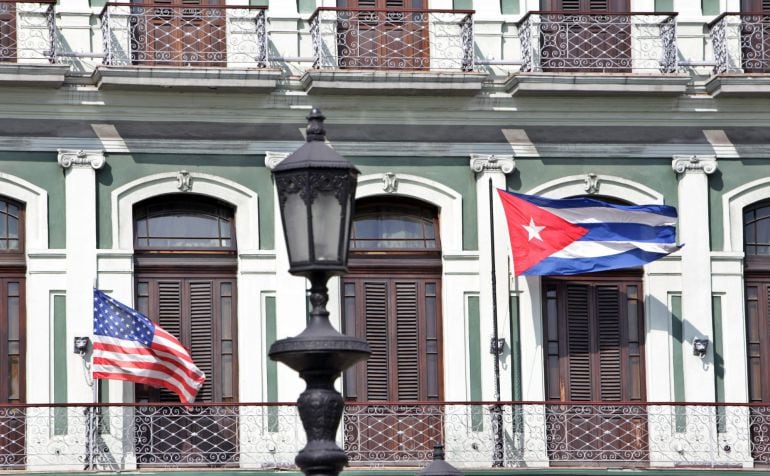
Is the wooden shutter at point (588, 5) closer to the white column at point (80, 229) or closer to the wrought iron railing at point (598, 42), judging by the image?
the wrought iron railing at point (598, 42)

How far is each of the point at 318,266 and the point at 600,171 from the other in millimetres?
13138

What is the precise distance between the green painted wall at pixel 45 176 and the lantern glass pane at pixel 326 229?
39.5 feet

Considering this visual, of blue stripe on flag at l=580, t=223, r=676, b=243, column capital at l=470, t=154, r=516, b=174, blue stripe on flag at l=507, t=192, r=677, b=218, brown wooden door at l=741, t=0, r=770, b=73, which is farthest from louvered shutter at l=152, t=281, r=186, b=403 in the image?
brown wooden door at l=741, t=0, r=770, b=73

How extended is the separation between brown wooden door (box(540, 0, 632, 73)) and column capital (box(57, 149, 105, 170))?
207 inches

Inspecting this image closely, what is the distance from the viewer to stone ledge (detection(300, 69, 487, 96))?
81.0 ft

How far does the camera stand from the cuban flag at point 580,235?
81.3 feet

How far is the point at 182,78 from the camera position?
2447 centimetres

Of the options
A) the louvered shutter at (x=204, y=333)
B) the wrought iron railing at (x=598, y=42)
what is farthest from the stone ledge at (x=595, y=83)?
the louvered shutter at (x=204, y=333)

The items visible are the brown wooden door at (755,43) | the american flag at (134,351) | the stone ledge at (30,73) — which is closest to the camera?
the american flag at (134,351)

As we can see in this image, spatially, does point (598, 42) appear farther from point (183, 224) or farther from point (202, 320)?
point (202, 320)

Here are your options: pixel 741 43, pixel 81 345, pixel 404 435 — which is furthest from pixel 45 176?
pixel 741 43

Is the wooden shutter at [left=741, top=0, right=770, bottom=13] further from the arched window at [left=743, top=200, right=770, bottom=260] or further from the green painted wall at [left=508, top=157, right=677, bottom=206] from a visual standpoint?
the arched window at [left=743, top=200, right=770, bottom=260]

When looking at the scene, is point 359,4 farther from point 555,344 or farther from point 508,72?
point 555,344

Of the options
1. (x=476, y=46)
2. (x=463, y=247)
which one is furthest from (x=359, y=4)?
(x=463, y=247)
